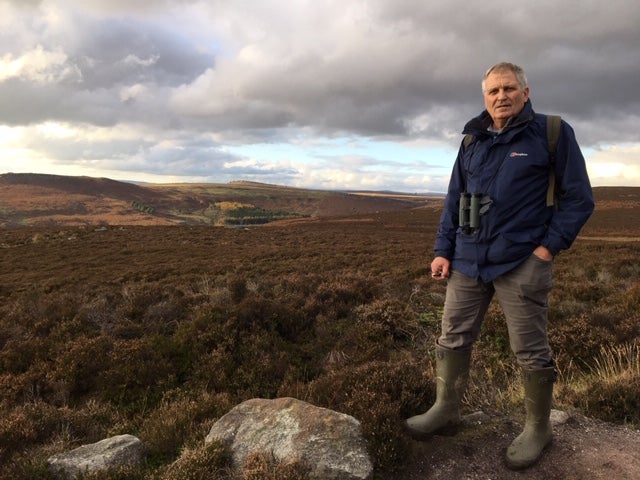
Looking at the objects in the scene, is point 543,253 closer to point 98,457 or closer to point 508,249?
point 508,249

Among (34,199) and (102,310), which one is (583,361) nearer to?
(102,310)

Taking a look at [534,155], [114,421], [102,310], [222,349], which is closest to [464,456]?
[534,155]

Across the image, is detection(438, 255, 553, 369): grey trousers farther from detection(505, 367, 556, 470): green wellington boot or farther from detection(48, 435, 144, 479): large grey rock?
detection(48, 435, 144, 479): large grey rock

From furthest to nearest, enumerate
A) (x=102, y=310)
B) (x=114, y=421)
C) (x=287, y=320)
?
(x=102, y=310), (x=287, y=320), (x=114, y=421)

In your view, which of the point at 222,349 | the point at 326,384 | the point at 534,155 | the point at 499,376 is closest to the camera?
the point at 534,155

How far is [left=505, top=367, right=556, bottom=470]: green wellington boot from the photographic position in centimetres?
254

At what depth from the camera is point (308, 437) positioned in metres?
2.62

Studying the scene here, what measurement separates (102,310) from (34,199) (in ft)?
351

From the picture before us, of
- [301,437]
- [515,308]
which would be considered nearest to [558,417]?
[515,308]

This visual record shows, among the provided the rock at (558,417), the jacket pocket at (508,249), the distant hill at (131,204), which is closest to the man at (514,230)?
the jacket pocket at (508,249)

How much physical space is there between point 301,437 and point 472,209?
186cm

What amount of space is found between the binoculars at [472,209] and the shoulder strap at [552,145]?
0.33 meters

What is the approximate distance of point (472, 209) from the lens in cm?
258

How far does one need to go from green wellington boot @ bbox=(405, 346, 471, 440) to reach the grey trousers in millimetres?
93
